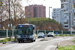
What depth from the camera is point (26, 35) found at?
96.7 feet

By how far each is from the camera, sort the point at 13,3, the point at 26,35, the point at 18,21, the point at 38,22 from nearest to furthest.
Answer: the point at 26,35 < the point at 13,3 < the point at 18,21 < the point at 38,22

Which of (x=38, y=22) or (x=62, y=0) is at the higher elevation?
(x=62, y=0)

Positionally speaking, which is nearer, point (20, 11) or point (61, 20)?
point (20, 11)

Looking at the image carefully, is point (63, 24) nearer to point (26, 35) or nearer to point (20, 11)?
point (20, 11)

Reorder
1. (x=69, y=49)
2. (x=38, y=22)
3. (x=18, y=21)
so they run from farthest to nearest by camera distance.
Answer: (x=38, y=22) < (x=18, y=21) < (x=69, y=49)

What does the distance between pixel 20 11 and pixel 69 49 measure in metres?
31.9

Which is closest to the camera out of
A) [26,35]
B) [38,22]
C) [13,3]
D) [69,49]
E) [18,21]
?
[69,49]

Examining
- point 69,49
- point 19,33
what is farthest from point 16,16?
point 69,49

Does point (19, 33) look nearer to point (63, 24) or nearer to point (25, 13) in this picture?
point (25, 13)

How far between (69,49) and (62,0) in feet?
323

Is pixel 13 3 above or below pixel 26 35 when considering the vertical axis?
above

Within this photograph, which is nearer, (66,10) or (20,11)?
(20,11)

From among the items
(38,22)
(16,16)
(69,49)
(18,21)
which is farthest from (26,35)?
(38,22)

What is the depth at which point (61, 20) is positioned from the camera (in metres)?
117
